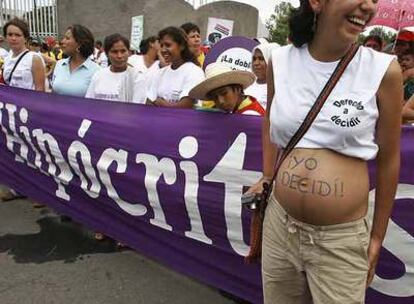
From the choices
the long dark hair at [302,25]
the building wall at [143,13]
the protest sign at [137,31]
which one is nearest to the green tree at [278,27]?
the building wall at [143,13]

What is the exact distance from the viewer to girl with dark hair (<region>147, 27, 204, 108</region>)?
3.67m

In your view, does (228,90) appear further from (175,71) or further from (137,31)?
(137,31)

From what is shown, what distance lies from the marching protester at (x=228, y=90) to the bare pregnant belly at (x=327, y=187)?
1.15 m

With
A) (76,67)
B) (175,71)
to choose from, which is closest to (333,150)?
(175,71)

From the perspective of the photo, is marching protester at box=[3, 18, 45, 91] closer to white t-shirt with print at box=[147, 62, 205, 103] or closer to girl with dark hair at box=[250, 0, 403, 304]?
white t-shirt with print at box=[147, 62, 205, 103]

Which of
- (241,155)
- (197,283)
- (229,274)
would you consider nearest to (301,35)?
(241,155)

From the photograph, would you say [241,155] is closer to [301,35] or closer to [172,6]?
[301,35]

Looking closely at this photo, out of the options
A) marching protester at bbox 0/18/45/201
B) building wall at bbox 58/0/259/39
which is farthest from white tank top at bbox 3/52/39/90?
building wall at bbox 58/0/259/39

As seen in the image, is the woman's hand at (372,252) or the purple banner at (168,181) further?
the purple banner at (168,181)

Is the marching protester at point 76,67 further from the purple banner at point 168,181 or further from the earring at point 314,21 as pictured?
the earring at point 314,21

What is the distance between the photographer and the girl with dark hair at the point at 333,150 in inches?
59.5

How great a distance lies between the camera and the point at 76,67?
443 centimetres

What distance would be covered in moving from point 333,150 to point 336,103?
150 mm

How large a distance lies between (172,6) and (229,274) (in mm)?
11662
